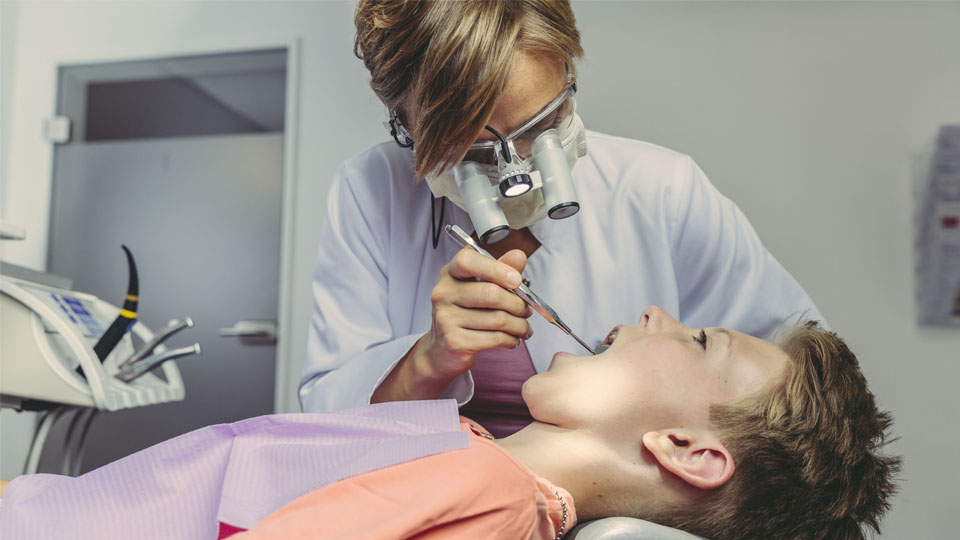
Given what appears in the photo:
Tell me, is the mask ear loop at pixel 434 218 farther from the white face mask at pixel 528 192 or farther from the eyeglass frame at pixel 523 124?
the eyeglass frame at pixel 523 124

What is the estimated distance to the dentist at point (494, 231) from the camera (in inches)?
40.9

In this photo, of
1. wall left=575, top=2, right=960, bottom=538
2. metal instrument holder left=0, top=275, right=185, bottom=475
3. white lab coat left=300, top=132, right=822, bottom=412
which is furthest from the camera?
wall left=575, top=2, right=960, bottom=538

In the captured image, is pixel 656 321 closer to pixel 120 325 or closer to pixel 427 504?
pixel 427 504

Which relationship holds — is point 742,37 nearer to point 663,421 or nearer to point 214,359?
point 663,421

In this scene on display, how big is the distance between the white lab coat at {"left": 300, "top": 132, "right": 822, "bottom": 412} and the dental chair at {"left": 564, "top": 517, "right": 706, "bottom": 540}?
0.44m

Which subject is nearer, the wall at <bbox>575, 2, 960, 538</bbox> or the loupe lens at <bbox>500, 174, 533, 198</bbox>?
the loupe lens at <bbox>500, 174, 533, 198</bbox>

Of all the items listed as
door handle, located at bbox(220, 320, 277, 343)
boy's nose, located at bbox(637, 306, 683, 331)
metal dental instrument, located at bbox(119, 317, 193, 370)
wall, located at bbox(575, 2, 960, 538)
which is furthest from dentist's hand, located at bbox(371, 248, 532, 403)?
door handle, located at bbox(220, 320, 277, 343)

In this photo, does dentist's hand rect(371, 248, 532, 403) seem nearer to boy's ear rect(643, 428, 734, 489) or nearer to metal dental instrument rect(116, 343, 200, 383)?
boy's ear rect(643, 428, 734, 489)

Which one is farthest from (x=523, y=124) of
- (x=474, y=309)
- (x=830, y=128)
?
(x=830, y=128)

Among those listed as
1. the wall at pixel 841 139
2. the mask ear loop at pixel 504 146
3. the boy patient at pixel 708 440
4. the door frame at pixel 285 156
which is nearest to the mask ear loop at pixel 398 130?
the mask ear loop at pixel 504 146

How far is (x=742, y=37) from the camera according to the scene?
2.49 metres

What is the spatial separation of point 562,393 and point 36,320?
3.96 ft

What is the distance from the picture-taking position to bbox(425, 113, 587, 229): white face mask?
118 centimetres

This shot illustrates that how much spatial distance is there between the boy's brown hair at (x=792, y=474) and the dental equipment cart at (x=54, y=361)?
1209mm
